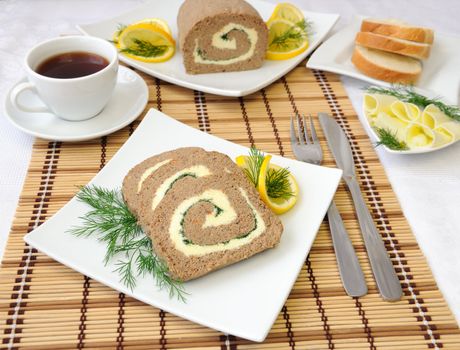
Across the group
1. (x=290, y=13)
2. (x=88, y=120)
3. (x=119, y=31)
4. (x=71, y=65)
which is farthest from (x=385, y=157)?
(x=119, y=31)

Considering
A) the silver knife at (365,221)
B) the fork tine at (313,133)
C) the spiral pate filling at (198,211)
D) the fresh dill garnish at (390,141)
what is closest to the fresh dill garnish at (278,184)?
the spiral pate filling at (198,211)

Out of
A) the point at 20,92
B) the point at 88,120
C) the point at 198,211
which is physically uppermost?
the point at 198,211

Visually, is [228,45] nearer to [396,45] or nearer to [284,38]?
[284,38]

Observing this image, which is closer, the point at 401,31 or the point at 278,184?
the point at 278,184

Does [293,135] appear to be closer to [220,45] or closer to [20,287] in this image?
[220,45]

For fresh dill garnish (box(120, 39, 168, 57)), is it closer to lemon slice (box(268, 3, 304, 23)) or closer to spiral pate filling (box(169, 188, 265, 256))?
lemon slice (box(268, 3, 304, 23))
